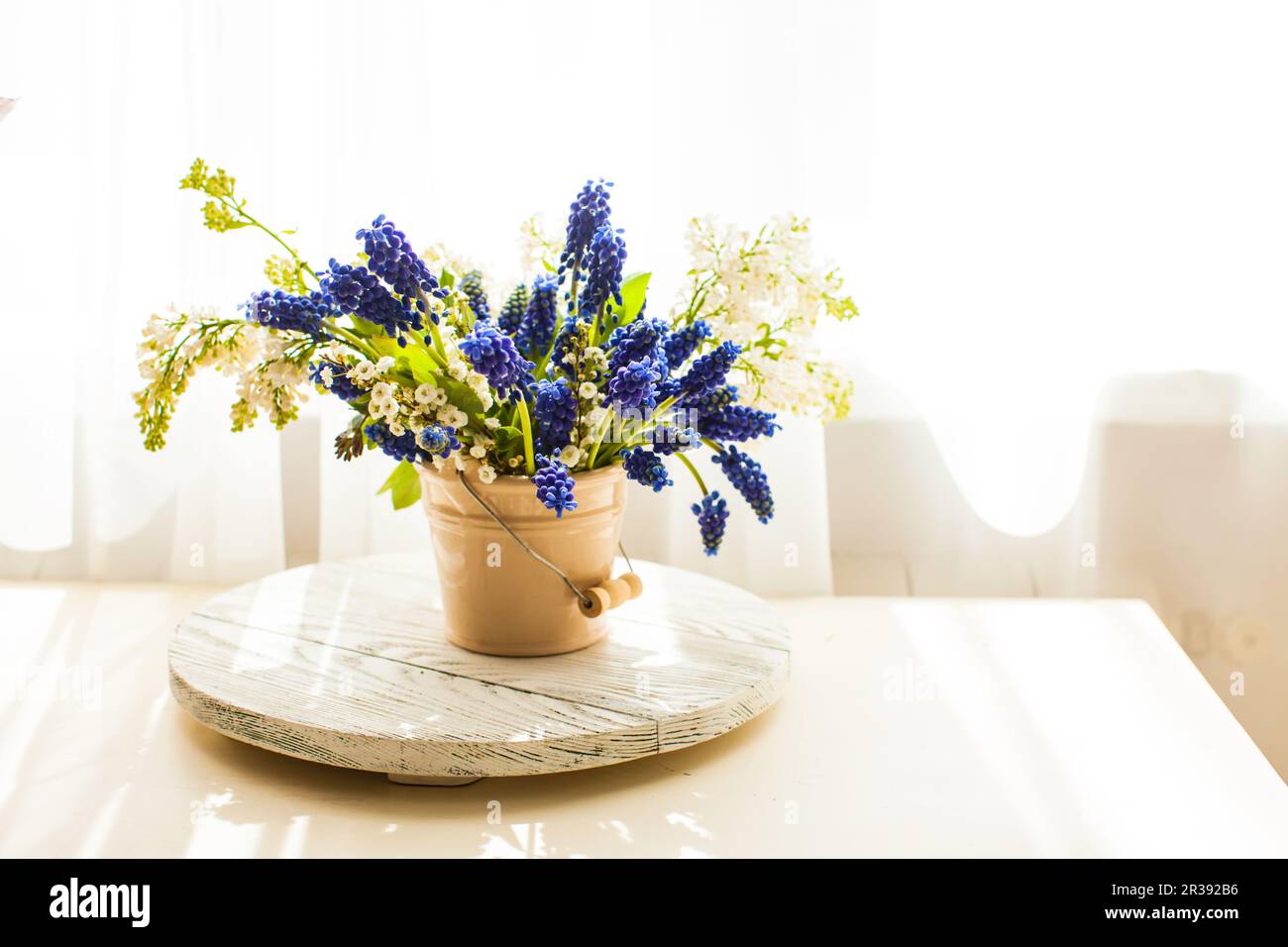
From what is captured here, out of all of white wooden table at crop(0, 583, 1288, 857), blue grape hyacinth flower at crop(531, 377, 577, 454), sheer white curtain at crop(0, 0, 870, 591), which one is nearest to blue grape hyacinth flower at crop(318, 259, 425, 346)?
blue grape hyacinth flower at crop(531, 377, 577, 454)

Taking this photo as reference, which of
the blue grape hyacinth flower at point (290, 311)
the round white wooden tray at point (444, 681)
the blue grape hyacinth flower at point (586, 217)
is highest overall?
the blue grape hyacinth flower at point (586, 217)

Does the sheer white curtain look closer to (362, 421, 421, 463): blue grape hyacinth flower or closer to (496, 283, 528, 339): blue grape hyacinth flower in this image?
(496, 283, 528, 339): blue grape hyacinth flower

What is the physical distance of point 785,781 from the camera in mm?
869

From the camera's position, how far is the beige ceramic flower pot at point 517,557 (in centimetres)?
91

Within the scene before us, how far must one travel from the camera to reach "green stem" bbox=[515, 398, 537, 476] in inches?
34.2

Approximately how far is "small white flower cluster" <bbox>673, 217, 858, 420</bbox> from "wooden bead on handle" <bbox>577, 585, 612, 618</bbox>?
0.69 feet

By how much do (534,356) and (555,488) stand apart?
0.18 metres

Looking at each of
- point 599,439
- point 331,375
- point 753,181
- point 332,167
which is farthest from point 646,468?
point 332,167

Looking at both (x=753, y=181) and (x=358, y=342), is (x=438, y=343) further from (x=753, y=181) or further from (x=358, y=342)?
(x=753, y=181)

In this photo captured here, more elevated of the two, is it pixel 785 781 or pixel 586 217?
pixel 586 217

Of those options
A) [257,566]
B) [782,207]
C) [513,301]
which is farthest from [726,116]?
[257,566]

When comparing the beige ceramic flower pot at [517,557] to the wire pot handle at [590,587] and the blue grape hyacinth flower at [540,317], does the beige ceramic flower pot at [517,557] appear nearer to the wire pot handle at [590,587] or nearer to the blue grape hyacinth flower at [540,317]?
the wire pot handle at [590,587]

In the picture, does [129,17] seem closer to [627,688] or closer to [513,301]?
[513,301]

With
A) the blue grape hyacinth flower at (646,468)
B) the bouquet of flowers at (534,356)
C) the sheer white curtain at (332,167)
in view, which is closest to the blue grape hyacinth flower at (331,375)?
the bouquet of flowers at (534,356)
